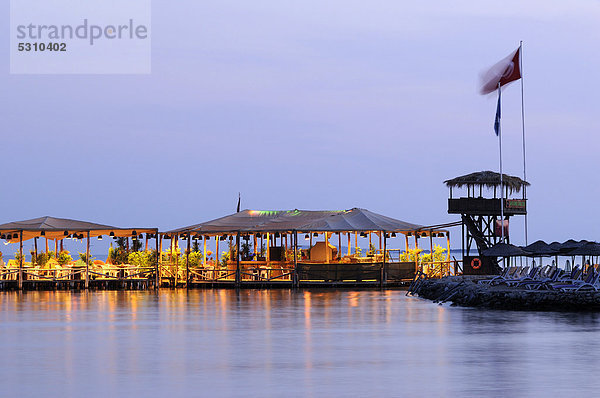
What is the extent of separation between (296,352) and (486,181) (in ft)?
103

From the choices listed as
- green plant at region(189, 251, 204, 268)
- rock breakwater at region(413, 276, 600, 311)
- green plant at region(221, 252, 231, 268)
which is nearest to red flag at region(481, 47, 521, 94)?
rock breakwater at region(413, 276, 600, 311)

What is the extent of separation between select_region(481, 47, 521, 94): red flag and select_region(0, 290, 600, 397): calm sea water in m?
16.9

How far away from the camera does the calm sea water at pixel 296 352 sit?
39.3ft

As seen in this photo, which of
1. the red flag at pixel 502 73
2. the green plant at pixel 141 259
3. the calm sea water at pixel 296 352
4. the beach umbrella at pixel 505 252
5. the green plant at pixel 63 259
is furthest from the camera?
the green plant at pixel 141 259

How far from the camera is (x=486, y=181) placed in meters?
46.0

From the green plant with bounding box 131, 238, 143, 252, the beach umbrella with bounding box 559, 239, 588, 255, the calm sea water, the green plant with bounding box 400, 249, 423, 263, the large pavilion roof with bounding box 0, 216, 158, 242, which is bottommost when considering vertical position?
the calm sea water

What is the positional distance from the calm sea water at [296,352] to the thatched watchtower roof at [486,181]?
1942 cm

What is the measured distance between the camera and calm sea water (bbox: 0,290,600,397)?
11992mm

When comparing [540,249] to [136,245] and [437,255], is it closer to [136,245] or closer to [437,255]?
[437,255]

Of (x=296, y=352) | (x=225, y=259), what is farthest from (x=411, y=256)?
(x=296, y=352)

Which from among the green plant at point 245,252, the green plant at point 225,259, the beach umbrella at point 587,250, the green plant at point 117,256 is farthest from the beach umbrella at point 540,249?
the green plant at point 117,256

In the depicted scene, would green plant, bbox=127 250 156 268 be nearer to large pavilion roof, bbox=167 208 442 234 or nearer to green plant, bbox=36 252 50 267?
large pavilion roof, bbox=167 208 442 234

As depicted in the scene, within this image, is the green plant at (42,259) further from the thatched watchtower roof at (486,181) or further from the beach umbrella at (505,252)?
the beach umbrella at (505,252)

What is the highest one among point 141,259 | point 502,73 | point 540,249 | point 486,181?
point 502,73
